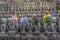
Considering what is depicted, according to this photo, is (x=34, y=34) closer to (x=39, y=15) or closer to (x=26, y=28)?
(x=26, y=28)

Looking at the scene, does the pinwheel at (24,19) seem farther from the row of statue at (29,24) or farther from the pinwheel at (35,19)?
the pinwheel at (35,19)

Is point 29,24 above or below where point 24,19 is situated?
below

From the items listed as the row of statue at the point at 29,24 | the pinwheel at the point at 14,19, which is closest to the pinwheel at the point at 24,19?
the row of statue at the point at 29,24

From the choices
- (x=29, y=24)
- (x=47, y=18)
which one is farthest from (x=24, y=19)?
(x=47, y=18)

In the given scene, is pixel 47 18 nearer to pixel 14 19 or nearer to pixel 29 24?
pixel 29 24

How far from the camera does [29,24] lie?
15.5ft

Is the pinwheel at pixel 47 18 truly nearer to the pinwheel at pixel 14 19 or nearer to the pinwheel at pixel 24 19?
the pinwheel at pixel 24 19

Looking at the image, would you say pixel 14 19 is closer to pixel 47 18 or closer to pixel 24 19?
pixel 24 19

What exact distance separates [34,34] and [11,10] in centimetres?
109

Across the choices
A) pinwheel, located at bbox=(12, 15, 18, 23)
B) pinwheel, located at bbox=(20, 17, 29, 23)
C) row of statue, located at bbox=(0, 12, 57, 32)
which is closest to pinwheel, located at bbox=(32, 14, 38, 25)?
row of statue, located at bbox=(0, 12, 57, 32)

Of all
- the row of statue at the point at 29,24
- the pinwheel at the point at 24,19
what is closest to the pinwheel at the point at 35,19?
the row of statue at the point at 29,24

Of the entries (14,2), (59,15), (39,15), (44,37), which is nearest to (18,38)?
(44,37)

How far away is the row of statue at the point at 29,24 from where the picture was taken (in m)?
4.66

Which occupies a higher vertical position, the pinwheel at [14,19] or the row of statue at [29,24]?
the pinwheel at [14,19]
